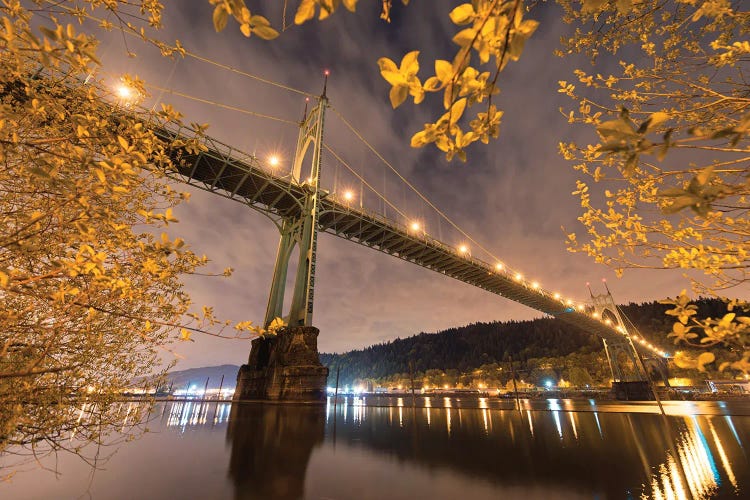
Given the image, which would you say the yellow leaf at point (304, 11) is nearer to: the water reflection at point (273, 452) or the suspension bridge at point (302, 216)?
the water reflection at point (273, 452)

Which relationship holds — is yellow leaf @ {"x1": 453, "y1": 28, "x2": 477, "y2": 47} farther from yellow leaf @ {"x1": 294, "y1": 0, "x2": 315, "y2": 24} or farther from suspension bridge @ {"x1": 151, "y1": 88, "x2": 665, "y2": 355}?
suspension bridge @ {"x1": 151, "y1": 88, "x2": 665, "y2": 355}

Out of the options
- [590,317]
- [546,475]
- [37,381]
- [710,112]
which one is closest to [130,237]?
[37,381]

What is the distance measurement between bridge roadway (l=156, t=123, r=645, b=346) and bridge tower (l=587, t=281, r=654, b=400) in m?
3.79

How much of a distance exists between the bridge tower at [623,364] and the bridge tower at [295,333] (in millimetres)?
25792

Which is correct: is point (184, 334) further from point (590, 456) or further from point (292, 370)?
point (292, 370)

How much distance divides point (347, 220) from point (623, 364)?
68.0 m

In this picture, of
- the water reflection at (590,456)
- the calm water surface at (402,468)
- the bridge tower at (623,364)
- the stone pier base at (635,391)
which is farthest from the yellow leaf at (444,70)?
the stone pier base at (635,391)

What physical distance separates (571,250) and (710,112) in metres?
1.93

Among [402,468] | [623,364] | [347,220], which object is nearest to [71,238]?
[402,468]

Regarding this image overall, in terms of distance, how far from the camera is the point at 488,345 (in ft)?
388

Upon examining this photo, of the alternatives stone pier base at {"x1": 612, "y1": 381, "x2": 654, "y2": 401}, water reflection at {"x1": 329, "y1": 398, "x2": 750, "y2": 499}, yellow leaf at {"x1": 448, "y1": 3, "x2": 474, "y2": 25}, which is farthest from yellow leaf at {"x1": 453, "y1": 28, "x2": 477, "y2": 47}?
stone pier base at {"x1": 612, "y1": 381, "x2": 654, "y2": 401}

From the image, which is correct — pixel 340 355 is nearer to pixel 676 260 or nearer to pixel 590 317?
pixel 590 317

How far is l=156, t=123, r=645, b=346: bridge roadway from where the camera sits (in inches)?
890

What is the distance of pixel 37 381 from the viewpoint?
3650 mm
